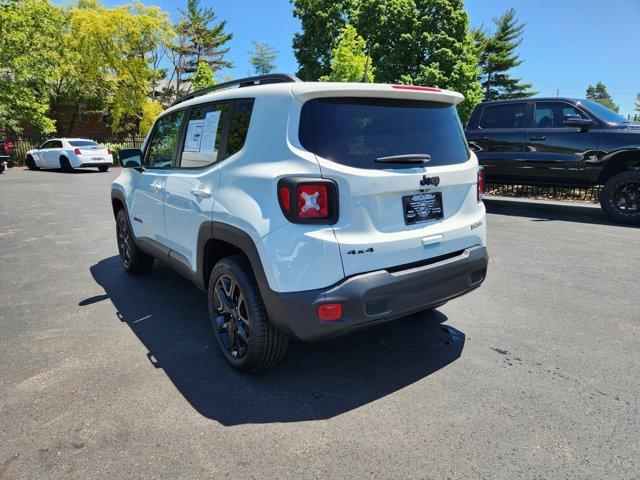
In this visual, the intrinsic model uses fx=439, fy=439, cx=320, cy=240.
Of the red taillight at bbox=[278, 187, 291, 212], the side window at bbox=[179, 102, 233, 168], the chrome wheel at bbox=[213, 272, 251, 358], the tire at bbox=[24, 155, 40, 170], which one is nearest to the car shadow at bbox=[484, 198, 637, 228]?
the side window at bbox=[179, 102, 233, 168]

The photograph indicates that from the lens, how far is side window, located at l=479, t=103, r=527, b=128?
337 inches

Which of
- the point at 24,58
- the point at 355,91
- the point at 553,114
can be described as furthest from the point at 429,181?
the point at 24,58

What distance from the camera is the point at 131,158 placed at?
4.58 m

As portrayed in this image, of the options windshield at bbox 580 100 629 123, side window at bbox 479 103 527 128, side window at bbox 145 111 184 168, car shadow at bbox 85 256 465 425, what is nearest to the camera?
car shadow at bbox 85 256 465 425

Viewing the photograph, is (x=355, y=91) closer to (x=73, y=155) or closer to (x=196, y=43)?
(x=73, y=155)

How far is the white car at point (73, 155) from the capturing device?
1908cm

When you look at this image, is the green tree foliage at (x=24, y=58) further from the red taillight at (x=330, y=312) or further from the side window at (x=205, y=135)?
the red taillight at (x=330, y=312)

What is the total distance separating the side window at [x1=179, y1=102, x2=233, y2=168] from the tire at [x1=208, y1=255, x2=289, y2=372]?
0.79m

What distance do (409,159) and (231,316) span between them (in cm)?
155

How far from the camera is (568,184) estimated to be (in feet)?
27.0

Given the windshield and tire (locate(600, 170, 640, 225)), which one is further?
the windshield

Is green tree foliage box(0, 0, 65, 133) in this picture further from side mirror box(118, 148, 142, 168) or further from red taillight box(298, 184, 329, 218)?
red taillight box(298, 184, 329, 218)

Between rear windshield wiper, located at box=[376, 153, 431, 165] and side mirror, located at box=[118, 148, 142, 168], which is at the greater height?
rear windshield wiper, located at box=[376, 153, 431, 165]

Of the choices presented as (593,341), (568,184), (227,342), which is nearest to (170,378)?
(227,342)
